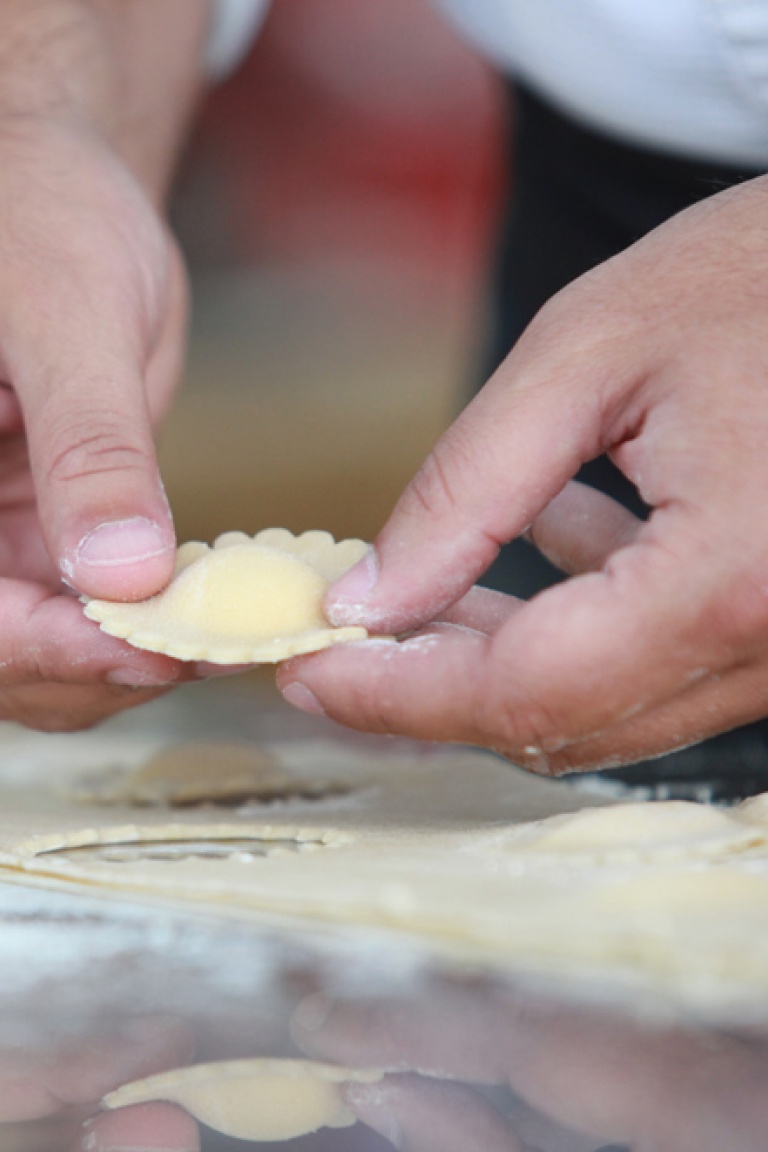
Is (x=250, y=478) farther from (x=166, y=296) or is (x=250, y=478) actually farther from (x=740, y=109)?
(x=740, y=109)

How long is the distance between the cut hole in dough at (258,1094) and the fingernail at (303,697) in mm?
288

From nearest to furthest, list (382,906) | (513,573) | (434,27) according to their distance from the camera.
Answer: (382,906) < (513,573) < (434,27)

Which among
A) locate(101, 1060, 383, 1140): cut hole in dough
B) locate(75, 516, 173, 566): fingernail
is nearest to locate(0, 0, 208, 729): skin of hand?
locate(75, 516, 173, 566): fingernail

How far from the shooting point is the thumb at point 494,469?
0.83m

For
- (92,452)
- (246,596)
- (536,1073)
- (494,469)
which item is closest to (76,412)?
(92,452)

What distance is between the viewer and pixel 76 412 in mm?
958

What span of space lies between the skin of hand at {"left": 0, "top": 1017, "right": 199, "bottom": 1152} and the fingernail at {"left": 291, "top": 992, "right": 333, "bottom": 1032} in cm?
6

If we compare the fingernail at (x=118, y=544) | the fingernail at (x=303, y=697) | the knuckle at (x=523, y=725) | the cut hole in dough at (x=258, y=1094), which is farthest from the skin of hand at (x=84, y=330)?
the cut hole in dough at (x=258, y=1094)

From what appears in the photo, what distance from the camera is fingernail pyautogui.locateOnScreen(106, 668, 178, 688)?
94 cm

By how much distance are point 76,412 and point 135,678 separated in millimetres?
215

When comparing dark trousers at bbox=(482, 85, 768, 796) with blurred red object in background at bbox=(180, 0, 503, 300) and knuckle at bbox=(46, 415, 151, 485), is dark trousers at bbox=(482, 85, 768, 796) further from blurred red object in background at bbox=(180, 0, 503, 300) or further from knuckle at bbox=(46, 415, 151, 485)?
blurred red object in background at bbox=(180, 0, 503, 300)

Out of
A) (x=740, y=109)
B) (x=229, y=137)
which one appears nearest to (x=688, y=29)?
(x=740, y=109)

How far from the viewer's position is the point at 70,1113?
0.58 metres

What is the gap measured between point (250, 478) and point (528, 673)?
2571 millimetres
